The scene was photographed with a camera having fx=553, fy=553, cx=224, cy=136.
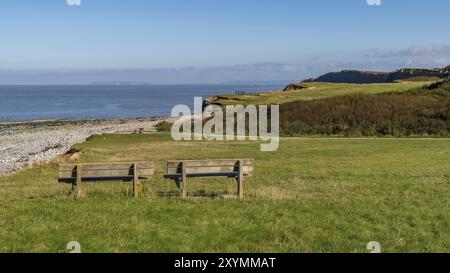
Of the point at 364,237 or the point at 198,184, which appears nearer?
the point at 364,237

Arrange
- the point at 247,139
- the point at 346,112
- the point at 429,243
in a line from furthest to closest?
the point at 346,112 → the point at 247,139 → the point at 429,243

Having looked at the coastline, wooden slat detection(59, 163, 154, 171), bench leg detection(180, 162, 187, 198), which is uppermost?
wooden slat detection(59, 163, 154, 171)

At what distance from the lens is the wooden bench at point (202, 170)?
1276 cm

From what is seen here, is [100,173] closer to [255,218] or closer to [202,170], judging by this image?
[202,170]

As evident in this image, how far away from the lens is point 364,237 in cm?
887

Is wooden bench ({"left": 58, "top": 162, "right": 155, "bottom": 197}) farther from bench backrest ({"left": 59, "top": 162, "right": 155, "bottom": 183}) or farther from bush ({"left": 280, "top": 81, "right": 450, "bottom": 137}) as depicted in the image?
bush ({"left": 280, "top": 81, "right": 450, "bottom": 137})

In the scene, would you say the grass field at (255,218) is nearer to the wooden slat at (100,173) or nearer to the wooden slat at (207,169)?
the wooden slat at (100,173)

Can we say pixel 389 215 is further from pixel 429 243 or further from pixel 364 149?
pixel 364 149

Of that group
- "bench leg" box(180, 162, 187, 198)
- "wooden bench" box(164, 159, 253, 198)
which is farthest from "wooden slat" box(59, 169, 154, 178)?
"bench leg" box(180, 162, 187, 198)

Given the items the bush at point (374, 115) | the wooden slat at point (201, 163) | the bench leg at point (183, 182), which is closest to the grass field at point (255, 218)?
the bench leg at point (183, 182)

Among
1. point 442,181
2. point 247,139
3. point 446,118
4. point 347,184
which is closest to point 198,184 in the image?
point 347,184

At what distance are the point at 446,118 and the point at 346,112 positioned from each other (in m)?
8.71

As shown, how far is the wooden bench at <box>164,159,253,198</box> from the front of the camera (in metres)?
12.8
